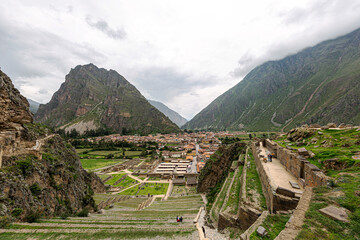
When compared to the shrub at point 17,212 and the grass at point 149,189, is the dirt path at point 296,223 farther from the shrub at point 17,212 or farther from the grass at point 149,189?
the grass at point 149,189

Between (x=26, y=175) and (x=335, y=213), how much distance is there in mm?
20068

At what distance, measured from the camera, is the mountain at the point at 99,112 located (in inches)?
6127

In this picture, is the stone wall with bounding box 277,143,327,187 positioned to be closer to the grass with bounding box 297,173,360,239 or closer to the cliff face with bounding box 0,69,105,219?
the grass with bounding box 297,173,360,239

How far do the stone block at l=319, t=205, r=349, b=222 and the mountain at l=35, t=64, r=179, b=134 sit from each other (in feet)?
485

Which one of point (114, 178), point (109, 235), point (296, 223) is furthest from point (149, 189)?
point (296, 223)

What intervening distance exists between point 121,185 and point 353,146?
4010cm

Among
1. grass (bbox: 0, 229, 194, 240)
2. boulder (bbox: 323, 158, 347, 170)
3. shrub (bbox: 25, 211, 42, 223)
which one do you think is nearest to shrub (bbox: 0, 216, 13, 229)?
grass (bbox: 0, 229, 194, 240)

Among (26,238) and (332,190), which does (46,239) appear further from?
(332,190)

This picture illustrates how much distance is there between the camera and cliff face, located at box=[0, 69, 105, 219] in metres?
10.4

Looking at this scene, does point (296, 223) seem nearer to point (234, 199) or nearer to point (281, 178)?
point (281, 178)

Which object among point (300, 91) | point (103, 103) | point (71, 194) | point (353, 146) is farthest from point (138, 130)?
point (300, 91)

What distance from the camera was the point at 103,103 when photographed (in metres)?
184

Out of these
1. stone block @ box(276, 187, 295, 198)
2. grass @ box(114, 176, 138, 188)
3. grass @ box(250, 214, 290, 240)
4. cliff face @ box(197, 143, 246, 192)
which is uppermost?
stone block @ box(276, 187, 295, 198)

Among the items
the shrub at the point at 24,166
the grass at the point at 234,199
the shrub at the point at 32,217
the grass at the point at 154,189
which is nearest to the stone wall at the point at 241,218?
the grass at the point at 234,199
